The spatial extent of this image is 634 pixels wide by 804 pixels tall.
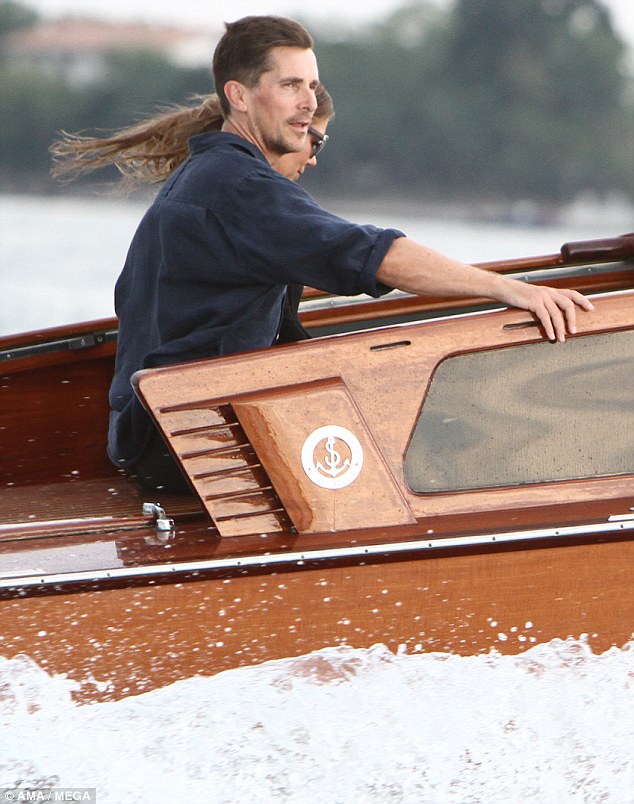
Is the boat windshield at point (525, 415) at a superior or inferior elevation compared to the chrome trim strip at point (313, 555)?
superior

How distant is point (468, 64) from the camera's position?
34438mm

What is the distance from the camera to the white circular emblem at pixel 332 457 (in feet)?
7.62

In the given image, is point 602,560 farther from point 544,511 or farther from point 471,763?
point 471,763

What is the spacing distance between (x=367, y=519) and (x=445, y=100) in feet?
105

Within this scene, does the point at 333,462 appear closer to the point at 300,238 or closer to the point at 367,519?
the point at 367,519

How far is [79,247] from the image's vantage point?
14633mm

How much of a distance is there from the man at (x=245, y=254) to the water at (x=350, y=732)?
2.21 feet

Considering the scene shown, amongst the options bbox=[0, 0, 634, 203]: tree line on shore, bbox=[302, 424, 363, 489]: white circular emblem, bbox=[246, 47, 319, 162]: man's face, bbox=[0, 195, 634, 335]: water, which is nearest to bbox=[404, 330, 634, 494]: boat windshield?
bbox=[302, 424, 363, 489]: white circular emblem

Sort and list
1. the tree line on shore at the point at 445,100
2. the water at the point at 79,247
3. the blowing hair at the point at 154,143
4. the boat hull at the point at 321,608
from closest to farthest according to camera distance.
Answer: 1. the boat hull at the point at 321,608
2. the blowing hair at the point at 154,143
3. the water at the point at 79,247
4. the tree line on shore at the point at 445,100

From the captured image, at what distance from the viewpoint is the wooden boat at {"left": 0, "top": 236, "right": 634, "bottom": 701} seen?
2215 mm

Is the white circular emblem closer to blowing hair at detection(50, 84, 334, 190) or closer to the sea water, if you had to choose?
the sea water

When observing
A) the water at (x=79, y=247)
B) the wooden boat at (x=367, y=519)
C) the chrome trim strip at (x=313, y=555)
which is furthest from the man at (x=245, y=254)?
the water at (x=79, y=247)

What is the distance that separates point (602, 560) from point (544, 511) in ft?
0.50

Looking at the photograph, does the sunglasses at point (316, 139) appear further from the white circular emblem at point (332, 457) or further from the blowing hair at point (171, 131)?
the white circular emblem at point (332, 457)
